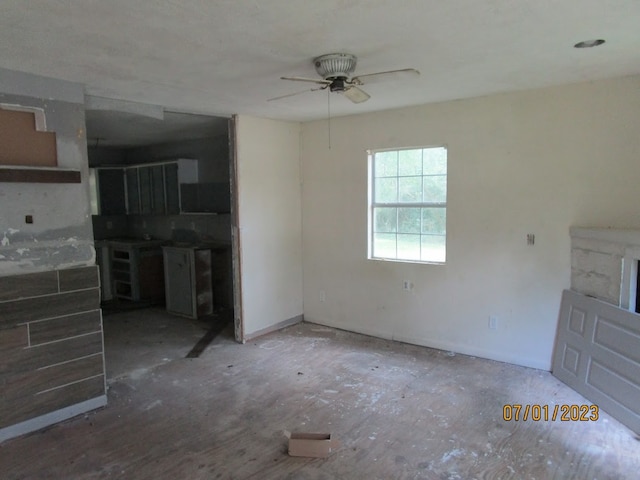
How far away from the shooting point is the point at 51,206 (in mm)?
2918

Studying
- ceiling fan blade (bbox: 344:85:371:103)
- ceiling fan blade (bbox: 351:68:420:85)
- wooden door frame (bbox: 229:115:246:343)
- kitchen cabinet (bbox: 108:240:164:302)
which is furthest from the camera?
kitchen cabinet (bbox: 108:240:164:302)

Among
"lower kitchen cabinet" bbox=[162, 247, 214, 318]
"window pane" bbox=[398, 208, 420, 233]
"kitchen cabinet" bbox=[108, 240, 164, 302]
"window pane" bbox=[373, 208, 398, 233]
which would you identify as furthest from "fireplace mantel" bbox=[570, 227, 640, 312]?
"kitchen cabinet" bbox=[108, 240, 164, 302]

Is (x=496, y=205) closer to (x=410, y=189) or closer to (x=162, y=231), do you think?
(x=410, y=189)

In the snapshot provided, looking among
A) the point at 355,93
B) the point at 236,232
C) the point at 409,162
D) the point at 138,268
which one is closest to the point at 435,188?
the point at 409,162

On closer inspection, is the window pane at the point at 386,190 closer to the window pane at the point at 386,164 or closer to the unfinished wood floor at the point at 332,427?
the window pane at the point at 386,164

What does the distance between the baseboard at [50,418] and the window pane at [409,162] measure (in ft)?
11.2

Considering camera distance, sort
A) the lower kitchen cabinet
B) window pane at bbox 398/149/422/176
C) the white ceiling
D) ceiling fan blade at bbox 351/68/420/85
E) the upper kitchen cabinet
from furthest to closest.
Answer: the upper kitchen cabinet, the lower kitchen cabinet, window pane at bbox 398/149/422/176, ceiling fan blade at bbox 351/68/420/85, the white ceiling

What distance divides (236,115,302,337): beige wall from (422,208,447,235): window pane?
1.61 metres

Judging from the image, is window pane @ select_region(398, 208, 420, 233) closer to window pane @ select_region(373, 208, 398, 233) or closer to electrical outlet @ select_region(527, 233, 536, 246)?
window pane @ select_region(373, 208, 398, 233)

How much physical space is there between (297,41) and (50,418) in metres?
3.00

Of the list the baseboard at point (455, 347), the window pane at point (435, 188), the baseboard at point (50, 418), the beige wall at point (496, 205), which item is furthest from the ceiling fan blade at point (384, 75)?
the baseboard at point (50, 418)

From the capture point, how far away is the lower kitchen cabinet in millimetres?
5469

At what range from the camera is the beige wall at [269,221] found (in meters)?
4.54

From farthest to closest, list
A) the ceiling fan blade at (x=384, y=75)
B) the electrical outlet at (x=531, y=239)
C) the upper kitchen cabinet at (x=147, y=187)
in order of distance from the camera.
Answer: the upper kitchen cabinet at (x=147, y=187), the electrical outlet at (x=531, y=239), the ceiling fan blade at (x=384, y=75)
